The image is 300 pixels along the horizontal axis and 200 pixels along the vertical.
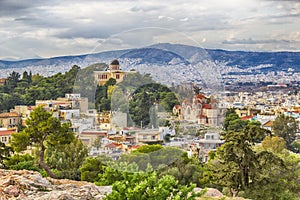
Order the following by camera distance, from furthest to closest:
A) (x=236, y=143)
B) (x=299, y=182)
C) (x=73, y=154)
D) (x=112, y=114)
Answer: (x=73, y=154), (x=299, y=182), (x=236, y=143), (x=112, y=114)

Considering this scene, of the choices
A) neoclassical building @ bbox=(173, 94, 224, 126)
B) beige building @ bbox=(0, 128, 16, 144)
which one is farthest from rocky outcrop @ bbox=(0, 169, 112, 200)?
beige building @ bbox=(0, 128, 16, 144)

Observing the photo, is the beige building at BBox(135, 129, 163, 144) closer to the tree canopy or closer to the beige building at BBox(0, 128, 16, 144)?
the tree canopy

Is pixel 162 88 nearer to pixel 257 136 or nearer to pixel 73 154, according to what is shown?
pixel 257 136

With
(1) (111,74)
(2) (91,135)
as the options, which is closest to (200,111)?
(1) (111,74)

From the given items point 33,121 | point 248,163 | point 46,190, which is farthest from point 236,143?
point 33,121

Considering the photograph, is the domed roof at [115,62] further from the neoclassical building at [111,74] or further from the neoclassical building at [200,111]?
the neoclassical building at [200,111]

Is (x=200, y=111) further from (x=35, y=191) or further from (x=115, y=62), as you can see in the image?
(x=35, y=191)

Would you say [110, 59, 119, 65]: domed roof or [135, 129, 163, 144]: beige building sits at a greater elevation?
[110, 59, 119, 65]: domed roof
